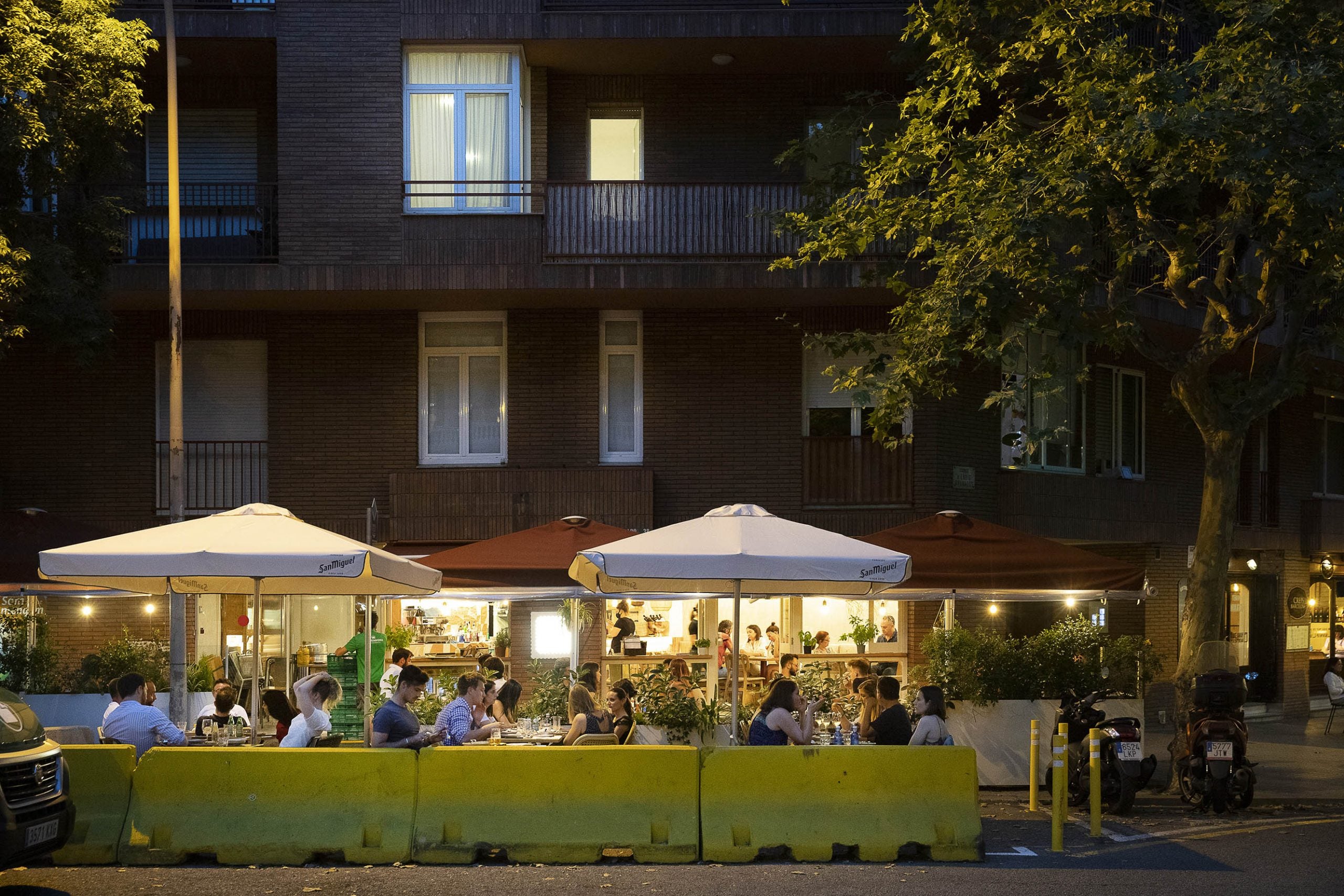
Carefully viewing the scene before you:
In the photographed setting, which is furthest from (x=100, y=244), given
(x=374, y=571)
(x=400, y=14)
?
(x=374, y=571)

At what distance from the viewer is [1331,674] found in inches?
928

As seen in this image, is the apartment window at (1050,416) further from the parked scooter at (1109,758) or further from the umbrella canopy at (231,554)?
the umbrella canopy at (231,554)

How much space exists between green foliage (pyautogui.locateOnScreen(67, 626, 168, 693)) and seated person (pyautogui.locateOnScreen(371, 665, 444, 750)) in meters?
6.32

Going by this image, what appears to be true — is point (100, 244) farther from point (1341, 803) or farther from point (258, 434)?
point (1341, 803)

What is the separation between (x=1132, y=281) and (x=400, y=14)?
11.7 metres

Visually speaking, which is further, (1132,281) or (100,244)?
(1132,281)

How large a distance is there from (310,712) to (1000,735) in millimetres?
7463

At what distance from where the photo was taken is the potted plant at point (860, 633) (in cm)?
1988

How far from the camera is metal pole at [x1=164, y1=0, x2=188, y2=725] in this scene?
17.2 m

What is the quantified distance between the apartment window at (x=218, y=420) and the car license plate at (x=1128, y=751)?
1223 centimetres

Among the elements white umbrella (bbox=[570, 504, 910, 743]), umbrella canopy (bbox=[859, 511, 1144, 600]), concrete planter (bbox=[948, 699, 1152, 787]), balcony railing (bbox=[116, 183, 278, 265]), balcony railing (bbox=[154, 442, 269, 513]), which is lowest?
concrete planter (bbox=[948, 699, 1152, 787])

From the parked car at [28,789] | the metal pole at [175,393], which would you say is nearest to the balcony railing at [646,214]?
the metal pole at [175,393]

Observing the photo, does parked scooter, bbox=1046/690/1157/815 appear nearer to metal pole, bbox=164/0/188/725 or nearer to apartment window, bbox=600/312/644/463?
apartment window, bbox=600/312/644/463

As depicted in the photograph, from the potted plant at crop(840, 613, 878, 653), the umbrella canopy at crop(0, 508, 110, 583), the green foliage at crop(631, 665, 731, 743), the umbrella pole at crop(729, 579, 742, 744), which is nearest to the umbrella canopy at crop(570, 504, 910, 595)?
the umbrella pole at crop(729, 579, 742, 744)
